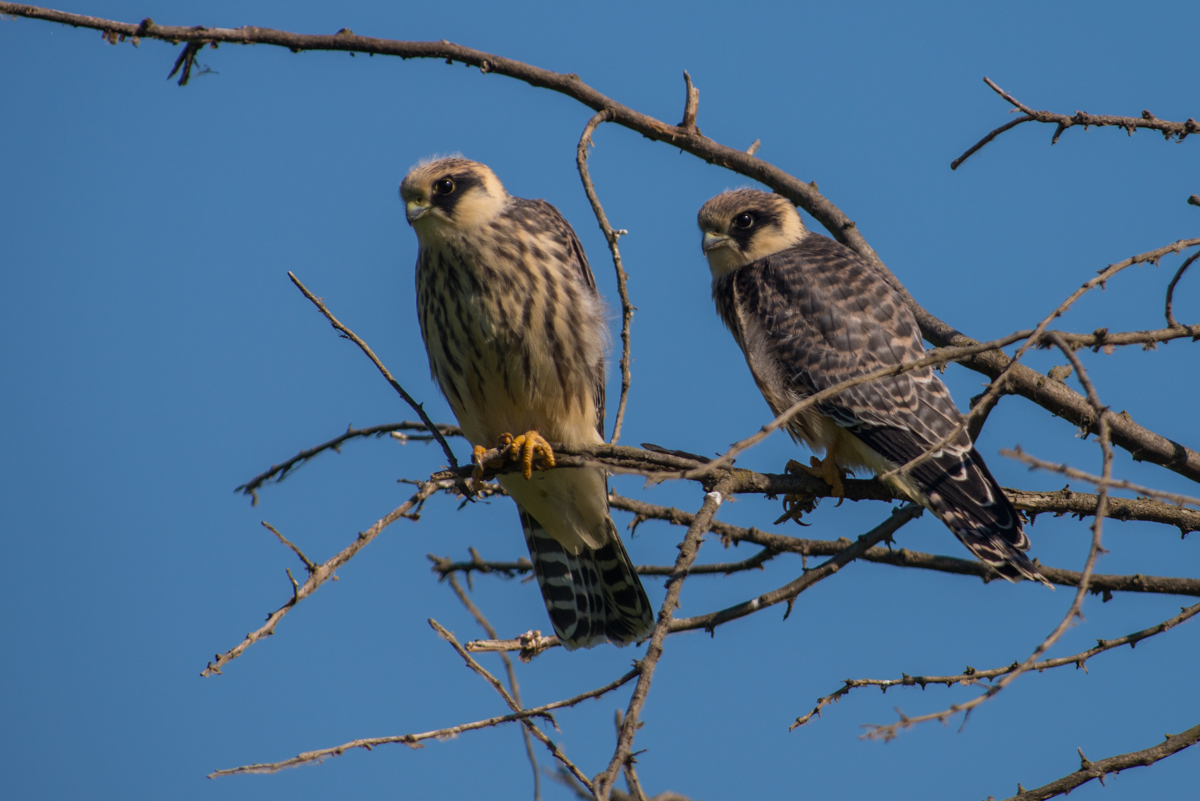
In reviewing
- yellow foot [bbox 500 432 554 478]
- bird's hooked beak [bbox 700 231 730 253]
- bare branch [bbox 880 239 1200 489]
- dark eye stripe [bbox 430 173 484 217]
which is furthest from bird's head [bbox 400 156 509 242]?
bare branch [bbox 880 239 1200 489]

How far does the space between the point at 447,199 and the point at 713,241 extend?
1318mm

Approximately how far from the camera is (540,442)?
3568 millimetres

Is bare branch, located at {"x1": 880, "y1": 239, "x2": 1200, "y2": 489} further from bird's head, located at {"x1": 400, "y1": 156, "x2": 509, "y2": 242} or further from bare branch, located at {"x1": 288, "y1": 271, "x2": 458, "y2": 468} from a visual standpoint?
bird's head, located at {"x1": 400, "y1": 156, "x2": 509, "y2": 242}

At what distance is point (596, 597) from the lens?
4.35m

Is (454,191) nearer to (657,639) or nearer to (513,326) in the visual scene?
(513,326)

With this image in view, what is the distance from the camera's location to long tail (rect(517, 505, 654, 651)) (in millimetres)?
4312

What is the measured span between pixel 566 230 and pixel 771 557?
1641 mm

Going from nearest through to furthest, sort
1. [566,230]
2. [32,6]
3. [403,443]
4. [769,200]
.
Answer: [32,6]
[403,443]
[566,230]
[769,200]

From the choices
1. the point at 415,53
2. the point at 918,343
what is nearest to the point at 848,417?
the point at 918,343

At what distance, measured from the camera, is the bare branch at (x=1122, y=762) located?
2404 millimetres

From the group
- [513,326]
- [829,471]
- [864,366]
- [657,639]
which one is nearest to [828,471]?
[829,471]

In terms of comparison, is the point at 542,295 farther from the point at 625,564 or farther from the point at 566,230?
the point at 625,564

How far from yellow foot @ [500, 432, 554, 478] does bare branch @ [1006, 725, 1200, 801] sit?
176 centimetres

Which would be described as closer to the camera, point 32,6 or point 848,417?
point 32,6
